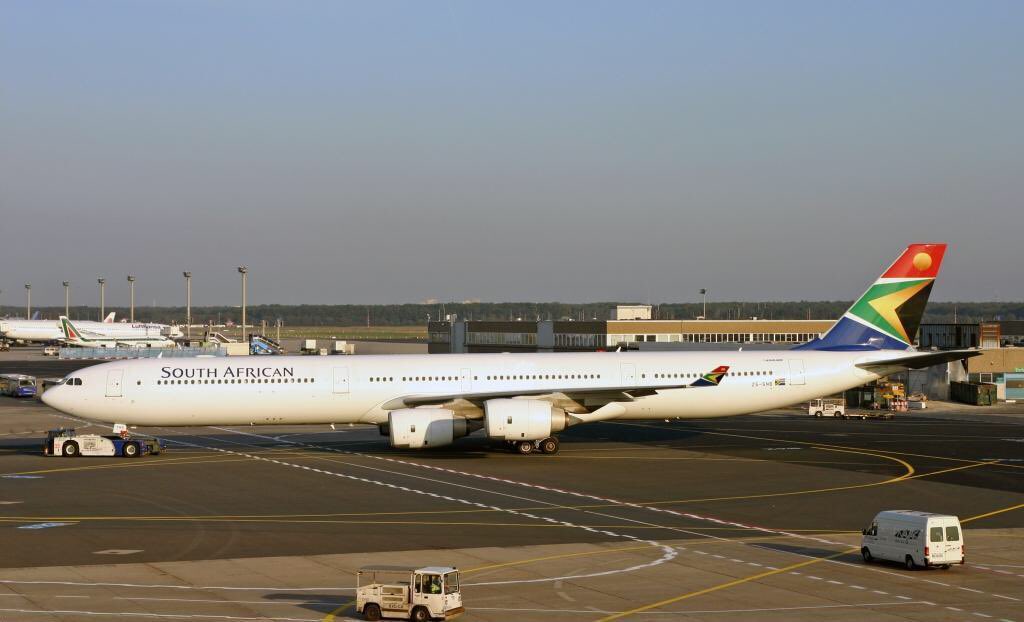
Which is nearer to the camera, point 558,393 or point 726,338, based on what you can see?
point 558,393

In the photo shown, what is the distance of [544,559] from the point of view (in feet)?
82.8

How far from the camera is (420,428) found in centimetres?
4434

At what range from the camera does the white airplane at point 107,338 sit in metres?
157

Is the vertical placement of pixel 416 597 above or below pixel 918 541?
below

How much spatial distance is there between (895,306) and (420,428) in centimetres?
2434

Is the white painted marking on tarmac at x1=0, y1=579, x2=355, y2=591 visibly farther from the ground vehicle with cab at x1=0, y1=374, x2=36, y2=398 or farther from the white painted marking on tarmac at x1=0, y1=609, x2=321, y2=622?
the ground vehicle with cab at x1=0, y1=374, x2=36, y2=398

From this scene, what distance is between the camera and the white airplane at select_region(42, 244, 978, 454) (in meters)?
45.5

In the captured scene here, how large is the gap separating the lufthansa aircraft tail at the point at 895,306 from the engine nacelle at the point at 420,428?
19618 millimetres

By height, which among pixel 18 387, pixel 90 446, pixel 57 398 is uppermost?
pixel 57 398

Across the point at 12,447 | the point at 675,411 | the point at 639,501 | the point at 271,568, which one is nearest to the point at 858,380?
the point at 675,411

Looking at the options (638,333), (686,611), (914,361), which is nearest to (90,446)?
(686,611)

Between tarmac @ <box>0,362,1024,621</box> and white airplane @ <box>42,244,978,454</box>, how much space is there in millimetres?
1757

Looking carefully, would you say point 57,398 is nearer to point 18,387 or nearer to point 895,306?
point 895,306

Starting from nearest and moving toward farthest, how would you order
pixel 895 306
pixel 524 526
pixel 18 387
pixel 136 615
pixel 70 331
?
pixel 136 615
pixel 524 526
pixel 895 306
pixel 18 387
pixel 70 331
